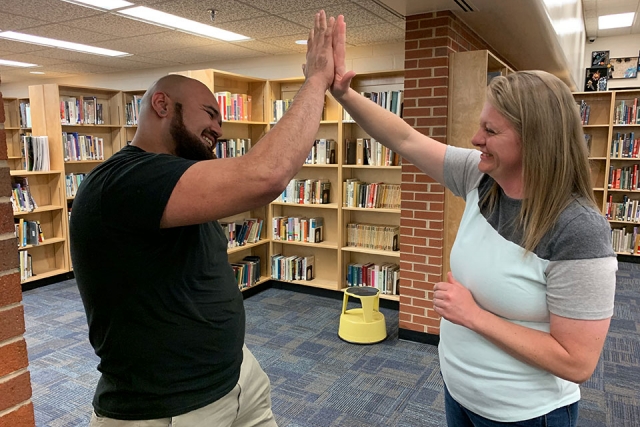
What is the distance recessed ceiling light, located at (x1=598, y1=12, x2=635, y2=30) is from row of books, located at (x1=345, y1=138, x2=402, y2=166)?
4.33m

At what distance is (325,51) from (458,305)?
698mm

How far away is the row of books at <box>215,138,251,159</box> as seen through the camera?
13.8 feet

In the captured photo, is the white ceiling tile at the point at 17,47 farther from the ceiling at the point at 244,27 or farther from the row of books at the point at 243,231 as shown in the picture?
the row of books at the point at 243,231

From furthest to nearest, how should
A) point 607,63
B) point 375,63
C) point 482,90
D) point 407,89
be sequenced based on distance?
point 607,63 < point 375,63 < point 407,89 < point 482,90

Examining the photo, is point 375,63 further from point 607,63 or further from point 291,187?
point 607,63

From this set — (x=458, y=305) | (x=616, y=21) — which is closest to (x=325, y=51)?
(x=458, y=305)

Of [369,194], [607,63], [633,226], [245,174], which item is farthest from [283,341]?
[607,63]

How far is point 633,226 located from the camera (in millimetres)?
6242

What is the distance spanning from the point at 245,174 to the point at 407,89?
2769 millimetres

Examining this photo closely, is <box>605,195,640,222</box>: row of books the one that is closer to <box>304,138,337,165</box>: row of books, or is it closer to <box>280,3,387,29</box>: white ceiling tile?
<box>304,138,337,165</box>: row of books

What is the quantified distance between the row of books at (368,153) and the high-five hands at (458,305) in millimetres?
3150

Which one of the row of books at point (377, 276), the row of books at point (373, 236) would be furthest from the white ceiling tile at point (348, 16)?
the row of books at point (377, 276)

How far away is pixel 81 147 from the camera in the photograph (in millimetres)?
5332

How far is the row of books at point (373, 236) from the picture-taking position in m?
4.34
